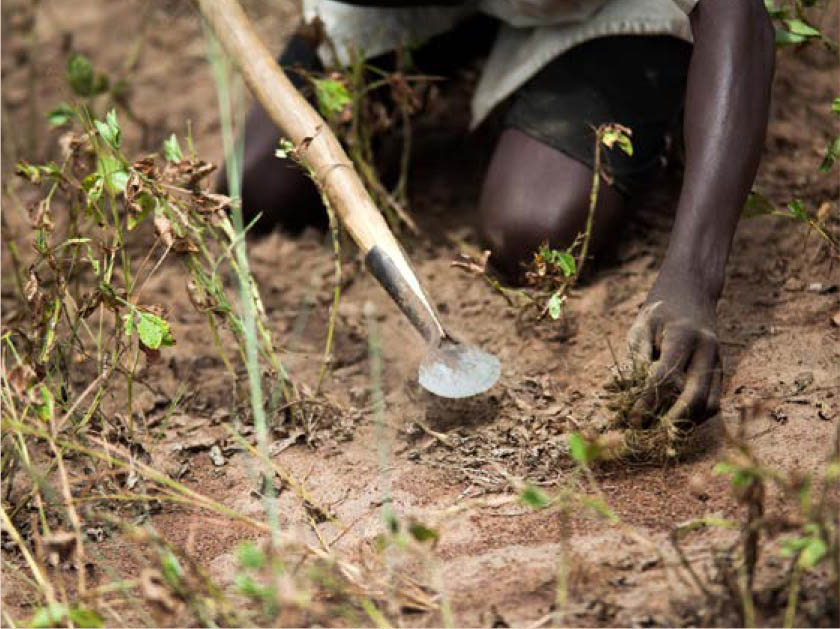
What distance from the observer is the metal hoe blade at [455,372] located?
1.76 meters

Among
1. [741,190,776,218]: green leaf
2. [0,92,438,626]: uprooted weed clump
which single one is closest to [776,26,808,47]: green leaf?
[741,190,776,218]: green leaf

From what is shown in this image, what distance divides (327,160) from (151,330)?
0.44 metres

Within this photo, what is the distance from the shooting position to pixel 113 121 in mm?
1750

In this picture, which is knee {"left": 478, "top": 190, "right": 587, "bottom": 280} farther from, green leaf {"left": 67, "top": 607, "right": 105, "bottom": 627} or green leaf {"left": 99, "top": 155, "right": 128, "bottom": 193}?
green leaf {"left": 67, "top": 607, "right": 105, "bottom": 627}

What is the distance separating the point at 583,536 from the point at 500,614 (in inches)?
7.1

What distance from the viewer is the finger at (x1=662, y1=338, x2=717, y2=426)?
5.37 ft

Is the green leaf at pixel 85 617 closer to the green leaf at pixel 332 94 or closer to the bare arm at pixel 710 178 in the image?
the bare arm at pixel 710 178

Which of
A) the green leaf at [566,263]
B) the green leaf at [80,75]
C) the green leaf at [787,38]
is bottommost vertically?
the green leaf at [566,263]

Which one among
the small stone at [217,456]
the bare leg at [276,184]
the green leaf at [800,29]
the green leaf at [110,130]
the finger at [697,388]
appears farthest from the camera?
the bare leg at [276,184]

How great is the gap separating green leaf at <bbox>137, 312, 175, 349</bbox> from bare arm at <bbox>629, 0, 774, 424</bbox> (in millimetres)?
657

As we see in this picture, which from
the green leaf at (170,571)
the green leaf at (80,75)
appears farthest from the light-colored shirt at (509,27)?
the green leaf at (170,571)

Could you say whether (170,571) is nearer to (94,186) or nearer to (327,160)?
(94,186)

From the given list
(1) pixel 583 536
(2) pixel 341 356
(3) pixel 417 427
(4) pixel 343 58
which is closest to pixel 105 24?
(4) pixel 343 58

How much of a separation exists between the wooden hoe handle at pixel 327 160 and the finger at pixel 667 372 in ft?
1.06
